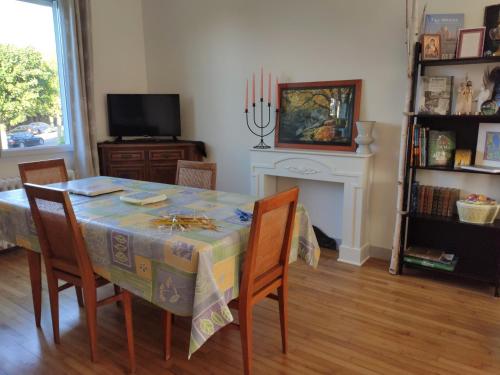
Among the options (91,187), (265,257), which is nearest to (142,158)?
(91,187)

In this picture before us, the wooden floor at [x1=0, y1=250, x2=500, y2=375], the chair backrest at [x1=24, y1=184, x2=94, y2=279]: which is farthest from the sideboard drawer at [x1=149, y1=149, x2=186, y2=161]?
the chair backrest at [x1=24, y1=184, x2=94, y2=279]

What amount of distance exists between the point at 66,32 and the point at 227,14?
64.4 inches

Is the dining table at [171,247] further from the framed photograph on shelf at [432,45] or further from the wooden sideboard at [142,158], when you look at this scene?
the wooden sideboard at [142,158]

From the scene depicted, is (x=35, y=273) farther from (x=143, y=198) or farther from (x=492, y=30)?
(x=492, y=30)

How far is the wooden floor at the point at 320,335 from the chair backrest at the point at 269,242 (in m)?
0.50

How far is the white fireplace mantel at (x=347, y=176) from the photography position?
317 centimetres

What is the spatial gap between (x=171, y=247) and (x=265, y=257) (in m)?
0.47

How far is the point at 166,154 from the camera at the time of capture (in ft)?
13.8

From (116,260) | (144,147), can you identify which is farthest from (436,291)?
(144,147)

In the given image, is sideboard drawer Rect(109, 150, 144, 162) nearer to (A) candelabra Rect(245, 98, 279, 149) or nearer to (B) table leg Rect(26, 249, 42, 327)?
(A) candelabra Rect(245, 98, 279, 149)

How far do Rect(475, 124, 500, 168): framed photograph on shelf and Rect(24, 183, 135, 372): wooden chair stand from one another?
8.39 ft

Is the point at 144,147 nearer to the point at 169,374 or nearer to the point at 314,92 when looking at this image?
the point at 314,92

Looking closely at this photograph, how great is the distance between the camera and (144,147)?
163 inches

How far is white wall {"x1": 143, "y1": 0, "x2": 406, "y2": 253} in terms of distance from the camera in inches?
124
